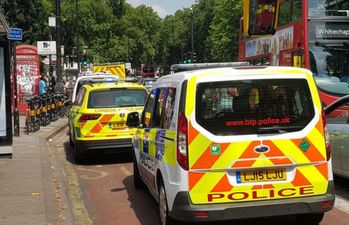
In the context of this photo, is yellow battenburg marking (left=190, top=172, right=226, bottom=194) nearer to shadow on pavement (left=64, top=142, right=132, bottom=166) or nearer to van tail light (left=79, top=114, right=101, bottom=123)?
van tail light (left=79, top=114, right=101, bottom=123)

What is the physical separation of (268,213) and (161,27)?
11495cm

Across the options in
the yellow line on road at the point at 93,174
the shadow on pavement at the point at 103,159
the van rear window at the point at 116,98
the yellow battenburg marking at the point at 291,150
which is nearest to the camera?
the yellow battenburg marking at the point at 291,150

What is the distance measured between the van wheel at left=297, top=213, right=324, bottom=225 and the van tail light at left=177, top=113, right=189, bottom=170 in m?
1.65

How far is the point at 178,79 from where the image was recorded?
5.92 m

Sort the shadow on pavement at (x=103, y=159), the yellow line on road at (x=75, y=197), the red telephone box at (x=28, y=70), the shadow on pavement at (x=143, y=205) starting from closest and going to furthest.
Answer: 1. the shadow on pavement at (x=143, y=205)
2. the yellow line on road at (x=75, y=197)
3. the shadow on pavement at (x=103, y=159)
4. the red telephone box at (x=28, y=70)

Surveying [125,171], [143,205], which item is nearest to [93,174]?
[125,171]

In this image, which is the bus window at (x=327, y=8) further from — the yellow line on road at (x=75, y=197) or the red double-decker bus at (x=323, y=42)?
the yellow line on road at (x=75, y=197)

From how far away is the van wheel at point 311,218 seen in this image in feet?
20.1

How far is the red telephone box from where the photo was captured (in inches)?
989

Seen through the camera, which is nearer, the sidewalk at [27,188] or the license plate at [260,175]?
the license plate at [260,175]

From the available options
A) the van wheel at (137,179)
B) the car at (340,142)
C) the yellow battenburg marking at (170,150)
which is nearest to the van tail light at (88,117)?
the van wheel at (137,179)

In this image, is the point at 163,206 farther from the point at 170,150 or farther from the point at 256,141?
the point at 256,141

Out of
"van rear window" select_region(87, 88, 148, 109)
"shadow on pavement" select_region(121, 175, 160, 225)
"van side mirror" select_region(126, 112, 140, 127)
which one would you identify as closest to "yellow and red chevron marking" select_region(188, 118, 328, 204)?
"shadow on pavement" select_region(121, 175, 160, 225)

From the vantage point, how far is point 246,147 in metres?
5.44
